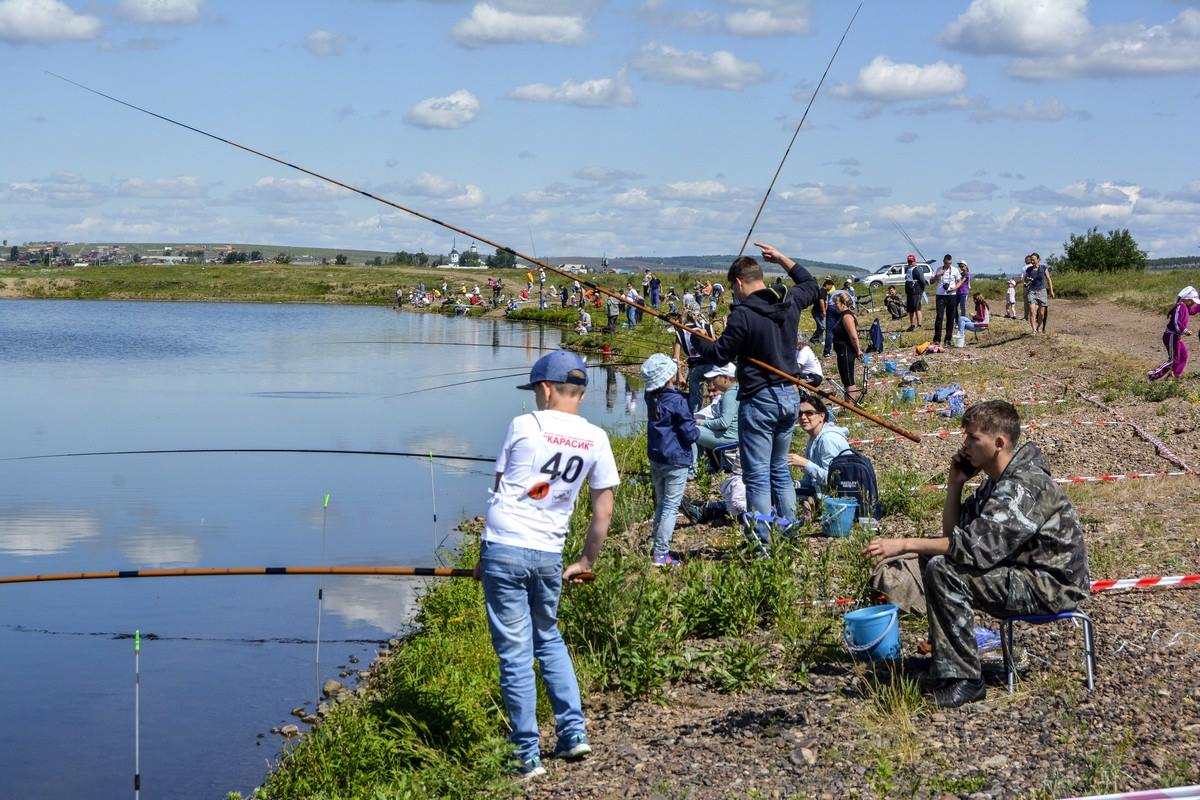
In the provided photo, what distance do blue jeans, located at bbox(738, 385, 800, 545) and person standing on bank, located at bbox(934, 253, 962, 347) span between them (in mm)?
17709

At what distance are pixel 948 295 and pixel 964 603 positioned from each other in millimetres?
21064

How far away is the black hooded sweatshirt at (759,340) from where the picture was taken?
26.6 feet

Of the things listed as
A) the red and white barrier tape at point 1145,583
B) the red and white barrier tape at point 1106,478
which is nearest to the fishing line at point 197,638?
the red and white barrier tape at point 1106,478

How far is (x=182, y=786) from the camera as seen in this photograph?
24.7 ft

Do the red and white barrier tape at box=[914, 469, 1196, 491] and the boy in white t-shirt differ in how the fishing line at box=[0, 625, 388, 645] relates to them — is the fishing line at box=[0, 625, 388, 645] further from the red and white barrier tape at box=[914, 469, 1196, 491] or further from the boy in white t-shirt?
the red and white barrier tape at box=[914, 469, 1196, 491]

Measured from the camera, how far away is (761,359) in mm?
8156

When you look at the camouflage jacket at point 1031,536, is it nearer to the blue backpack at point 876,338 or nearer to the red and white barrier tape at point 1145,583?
the red and white barrier tape at point 1145,583

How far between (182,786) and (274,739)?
735 millimetres

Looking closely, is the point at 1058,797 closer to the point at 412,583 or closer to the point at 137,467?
the point at 412,583

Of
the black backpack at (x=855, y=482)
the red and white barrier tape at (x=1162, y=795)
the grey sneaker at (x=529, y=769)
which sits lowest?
the grey sneaker at (x=529, y=769)

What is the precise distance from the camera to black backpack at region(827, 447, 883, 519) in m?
9.39

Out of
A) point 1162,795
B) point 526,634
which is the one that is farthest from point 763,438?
point 1162,795

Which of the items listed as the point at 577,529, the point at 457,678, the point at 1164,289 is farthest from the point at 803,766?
the point at 1164,289

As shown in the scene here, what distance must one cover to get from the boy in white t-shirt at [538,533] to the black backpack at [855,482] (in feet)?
13.6
